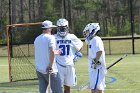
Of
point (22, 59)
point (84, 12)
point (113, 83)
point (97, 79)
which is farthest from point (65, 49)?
point (84, 12)

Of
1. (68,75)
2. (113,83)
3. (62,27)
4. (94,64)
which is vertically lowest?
(113,83)

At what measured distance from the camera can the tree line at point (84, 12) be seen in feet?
174

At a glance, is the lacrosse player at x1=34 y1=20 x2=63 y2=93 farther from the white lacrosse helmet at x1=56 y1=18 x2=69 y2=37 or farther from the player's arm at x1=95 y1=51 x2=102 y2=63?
the white lacrosse helmet at x1=56 y1=18 x2=69 y2=37

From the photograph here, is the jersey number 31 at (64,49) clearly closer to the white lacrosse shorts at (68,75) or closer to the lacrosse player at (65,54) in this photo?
the lacrosse player at (65,54)

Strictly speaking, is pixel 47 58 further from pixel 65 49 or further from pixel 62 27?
pixel 62 27

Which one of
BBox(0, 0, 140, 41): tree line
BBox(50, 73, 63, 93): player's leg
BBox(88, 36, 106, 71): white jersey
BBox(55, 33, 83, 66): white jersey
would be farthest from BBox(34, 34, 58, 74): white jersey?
BBox(0, 0, 140, 41): tree line

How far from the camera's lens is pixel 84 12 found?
6366 cm

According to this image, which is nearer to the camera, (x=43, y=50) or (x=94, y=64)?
(x=43, y=50)

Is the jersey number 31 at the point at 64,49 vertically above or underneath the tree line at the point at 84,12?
above

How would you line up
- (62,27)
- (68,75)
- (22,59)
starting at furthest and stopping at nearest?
1. (22,59)
2. (68,75)
3. (62,27)

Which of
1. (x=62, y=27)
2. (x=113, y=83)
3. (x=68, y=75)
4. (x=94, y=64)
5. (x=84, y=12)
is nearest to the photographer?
(x=94, y=64)

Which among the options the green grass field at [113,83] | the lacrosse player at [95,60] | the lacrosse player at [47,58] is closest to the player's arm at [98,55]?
the lacrosse player at [95,60]

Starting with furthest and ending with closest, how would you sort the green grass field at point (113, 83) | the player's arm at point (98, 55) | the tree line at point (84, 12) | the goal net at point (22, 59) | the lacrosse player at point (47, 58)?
1. the tree line at point (84, 12)
2. the goal net at point (22, 59)
3. the green grass field at point (113, 83)
4. the player's arm at point (98, 55)
5. the lacrosse player at point (47, 58)

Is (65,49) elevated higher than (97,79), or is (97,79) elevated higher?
(65,49)
